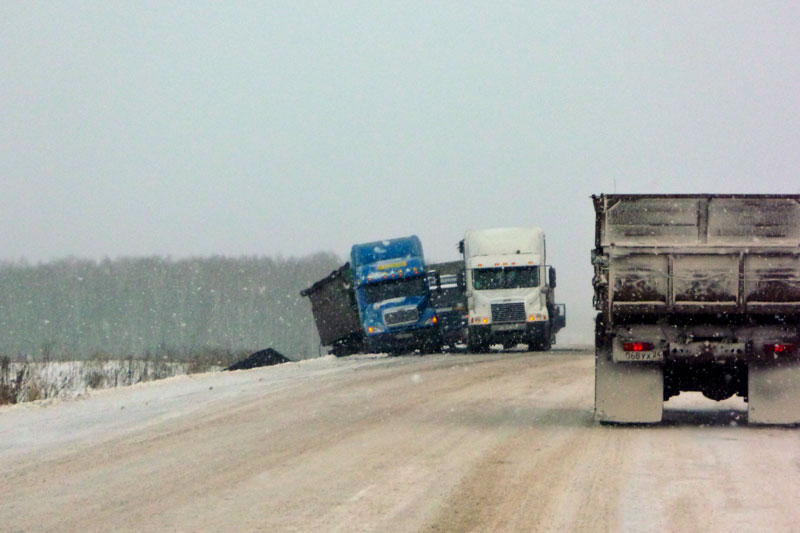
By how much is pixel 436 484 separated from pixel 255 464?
7.12 feet

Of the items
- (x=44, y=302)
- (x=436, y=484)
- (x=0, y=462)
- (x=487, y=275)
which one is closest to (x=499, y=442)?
(x=436, y=484)

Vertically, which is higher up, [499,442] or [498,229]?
[498,229]

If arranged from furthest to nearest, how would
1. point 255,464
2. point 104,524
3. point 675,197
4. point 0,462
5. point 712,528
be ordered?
point 675,197 < point 0,462 < point 255,464 < point 104,524 < point 712,528

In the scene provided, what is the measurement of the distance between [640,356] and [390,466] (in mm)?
3985

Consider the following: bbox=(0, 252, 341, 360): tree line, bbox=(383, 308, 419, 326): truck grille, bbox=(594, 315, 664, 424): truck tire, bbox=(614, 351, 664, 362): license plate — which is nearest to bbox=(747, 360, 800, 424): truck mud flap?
bbox=(594, 315, 664, 424): truck tire

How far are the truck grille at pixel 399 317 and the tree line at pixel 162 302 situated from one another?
67.5 meters

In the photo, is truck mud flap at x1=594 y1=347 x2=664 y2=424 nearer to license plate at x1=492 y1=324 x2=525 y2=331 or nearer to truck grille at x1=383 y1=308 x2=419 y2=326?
license plate at x1=492 y1=324 x2=525 y2=331

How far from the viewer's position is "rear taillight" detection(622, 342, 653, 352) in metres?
12.2

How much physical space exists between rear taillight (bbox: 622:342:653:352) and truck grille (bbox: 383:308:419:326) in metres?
21.4

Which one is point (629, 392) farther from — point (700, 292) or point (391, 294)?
point (391, 294)

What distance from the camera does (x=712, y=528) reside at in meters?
6.88

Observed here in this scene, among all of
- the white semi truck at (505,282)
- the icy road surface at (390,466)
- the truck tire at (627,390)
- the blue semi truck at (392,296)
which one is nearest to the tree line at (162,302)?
the blue semi truck at (392,296)

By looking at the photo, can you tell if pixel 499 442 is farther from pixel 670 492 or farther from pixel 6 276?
pixel 6 276

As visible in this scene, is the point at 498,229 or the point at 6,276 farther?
the point at 6,276
